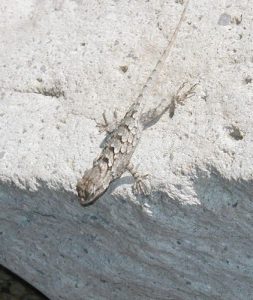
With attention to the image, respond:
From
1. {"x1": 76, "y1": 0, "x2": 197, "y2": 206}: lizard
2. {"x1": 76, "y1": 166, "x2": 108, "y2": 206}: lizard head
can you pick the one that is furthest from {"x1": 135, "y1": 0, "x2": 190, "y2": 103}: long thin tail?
{"x1": 76, "y1": 166, "x2": 108, "y2": 206}: lizard head

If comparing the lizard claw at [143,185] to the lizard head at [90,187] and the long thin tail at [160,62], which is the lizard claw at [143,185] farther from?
the long thin tail at [160,62]

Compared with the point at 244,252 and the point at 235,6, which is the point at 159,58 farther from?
the point at 244,252

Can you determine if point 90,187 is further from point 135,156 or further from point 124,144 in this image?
point 124,144

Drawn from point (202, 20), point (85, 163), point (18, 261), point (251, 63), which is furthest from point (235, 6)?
point (18, 261)

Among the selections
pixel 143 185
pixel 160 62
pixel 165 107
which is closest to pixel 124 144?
pixel 165 107

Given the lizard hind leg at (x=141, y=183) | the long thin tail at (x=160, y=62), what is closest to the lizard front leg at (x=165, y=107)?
the long thin tail at (x=160, y=62)

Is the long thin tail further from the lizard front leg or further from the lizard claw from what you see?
the lizard claw
